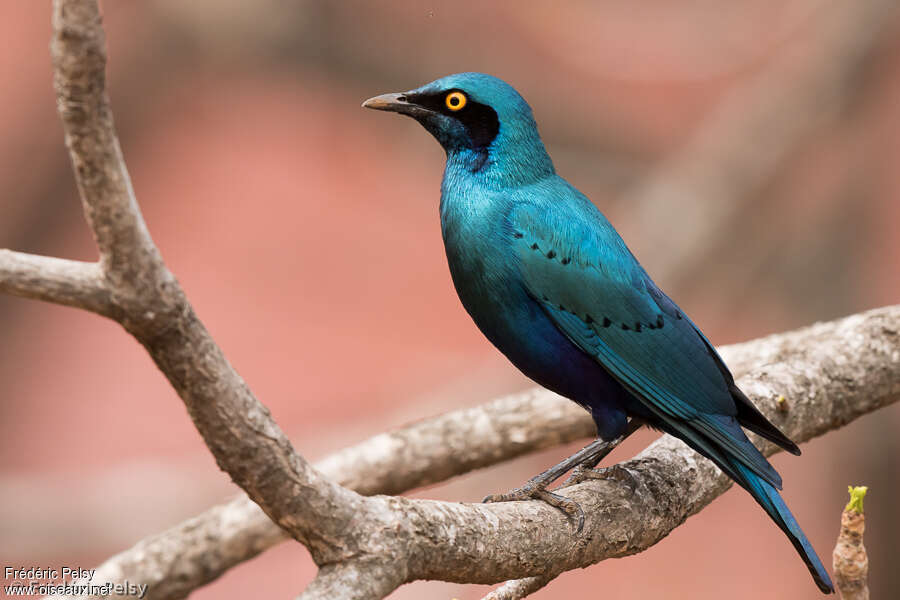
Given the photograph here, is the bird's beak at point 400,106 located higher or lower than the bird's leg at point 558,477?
higher

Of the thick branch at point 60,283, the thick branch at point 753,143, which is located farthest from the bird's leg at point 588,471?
the thick branch at point 753,143

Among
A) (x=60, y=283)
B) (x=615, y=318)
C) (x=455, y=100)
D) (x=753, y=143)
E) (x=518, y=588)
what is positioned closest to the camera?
(x=60, y=283)

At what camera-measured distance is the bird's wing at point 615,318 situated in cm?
278

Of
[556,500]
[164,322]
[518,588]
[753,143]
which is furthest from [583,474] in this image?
[753,143]

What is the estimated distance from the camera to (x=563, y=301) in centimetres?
281

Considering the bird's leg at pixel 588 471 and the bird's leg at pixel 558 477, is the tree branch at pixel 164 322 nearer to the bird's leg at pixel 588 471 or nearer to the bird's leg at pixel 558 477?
the bird's leg at pixel 558 477

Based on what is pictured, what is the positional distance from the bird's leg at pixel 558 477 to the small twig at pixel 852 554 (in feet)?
1.96

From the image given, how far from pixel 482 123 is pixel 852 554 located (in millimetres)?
1486

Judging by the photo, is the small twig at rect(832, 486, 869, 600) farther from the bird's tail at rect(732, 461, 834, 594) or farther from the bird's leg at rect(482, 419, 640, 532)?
the bird's leg at rect(482, 419, 640, 532)

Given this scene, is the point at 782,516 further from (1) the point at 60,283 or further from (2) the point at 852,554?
(1) the point at 60,283

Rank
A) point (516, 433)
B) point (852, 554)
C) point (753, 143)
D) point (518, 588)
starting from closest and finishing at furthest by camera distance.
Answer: point (852, 554)
point (518, 588)
point (516, 433)
point (753, 143)

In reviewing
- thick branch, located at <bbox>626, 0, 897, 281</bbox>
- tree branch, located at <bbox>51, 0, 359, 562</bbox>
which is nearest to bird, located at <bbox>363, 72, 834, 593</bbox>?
tree branch, located at <bbox>51, 0, 359, 562</bbox>

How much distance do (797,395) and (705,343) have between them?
51 cm

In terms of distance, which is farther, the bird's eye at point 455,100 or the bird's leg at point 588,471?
the bird's eye at point 455,100
